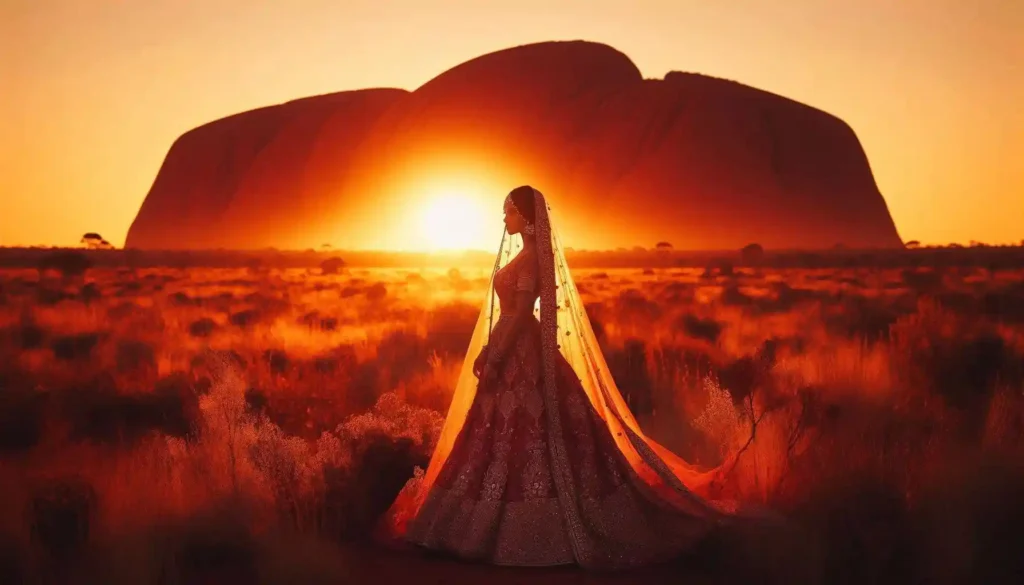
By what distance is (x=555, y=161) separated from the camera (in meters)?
84.1

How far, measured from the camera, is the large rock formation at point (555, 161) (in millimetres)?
78000

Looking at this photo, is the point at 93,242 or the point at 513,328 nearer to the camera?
the point at 513,328

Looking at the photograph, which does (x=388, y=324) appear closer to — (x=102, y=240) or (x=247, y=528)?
(x=247, y=528)

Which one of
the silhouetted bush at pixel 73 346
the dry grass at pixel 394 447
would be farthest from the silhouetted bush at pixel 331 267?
the dry grass at pixel 394 447

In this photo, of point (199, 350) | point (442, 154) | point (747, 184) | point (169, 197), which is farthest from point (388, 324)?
point (169, 197)

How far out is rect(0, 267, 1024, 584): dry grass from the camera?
15.7 ft

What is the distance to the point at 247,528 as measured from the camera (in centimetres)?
526

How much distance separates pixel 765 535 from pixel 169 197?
100230mm

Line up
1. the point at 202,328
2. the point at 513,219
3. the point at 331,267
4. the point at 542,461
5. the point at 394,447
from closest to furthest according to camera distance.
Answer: the point at 542,461, the point at 513,219, the point at 394,447, the point at 202,328, the point at 331,267

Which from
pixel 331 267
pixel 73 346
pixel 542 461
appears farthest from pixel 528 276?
pixel 331 267

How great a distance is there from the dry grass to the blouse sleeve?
1.54 meters

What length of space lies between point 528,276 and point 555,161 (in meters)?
80.0

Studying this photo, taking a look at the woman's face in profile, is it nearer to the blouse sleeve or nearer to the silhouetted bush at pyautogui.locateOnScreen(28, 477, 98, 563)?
the blouse sleeve

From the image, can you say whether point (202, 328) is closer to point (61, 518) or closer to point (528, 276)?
point (61, 518)
